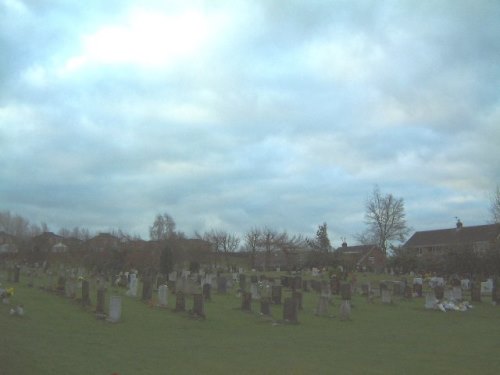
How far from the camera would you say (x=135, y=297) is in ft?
81.2

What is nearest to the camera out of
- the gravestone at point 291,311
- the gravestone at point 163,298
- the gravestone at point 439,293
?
the gravestone at point 291,311

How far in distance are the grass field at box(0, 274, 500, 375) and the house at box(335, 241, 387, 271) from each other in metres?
43.6

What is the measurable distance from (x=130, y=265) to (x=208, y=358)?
110 feet

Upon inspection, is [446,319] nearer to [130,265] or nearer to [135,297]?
[135,297]

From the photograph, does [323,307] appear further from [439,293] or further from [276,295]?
[439,293]

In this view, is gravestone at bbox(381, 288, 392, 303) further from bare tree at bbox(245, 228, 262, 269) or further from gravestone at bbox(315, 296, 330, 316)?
bare tree at bbox(245, 228, 262, 269)

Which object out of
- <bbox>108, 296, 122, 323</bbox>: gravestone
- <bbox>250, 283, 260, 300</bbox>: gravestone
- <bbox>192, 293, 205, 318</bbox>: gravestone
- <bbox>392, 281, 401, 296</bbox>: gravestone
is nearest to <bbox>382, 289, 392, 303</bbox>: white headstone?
<bbox>392, 281, 401, 296</bbox>: gravestone

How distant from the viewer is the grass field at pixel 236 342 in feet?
32.5

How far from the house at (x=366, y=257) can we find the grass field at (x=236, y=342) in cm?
4362

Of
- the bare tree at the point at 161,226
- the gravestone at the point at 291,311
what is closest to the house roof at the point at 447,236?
the bare tree at the point at 161,226

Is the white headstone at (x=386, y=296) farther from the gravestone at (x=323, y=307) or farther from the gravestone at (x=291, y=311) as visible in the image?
the gravestone at (x=291, y=311)

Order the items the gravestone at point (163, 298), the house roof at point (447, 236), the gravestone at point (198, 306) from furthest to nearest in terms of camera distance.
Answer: the house roof at point (447, 236) < the gravestone at point (163, 298) < the gravestone at point (198, 306)

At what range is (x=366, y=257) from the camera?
77312 mm

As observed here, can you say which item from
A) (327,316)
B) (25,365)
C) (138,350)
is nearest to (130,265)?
(327,316)
